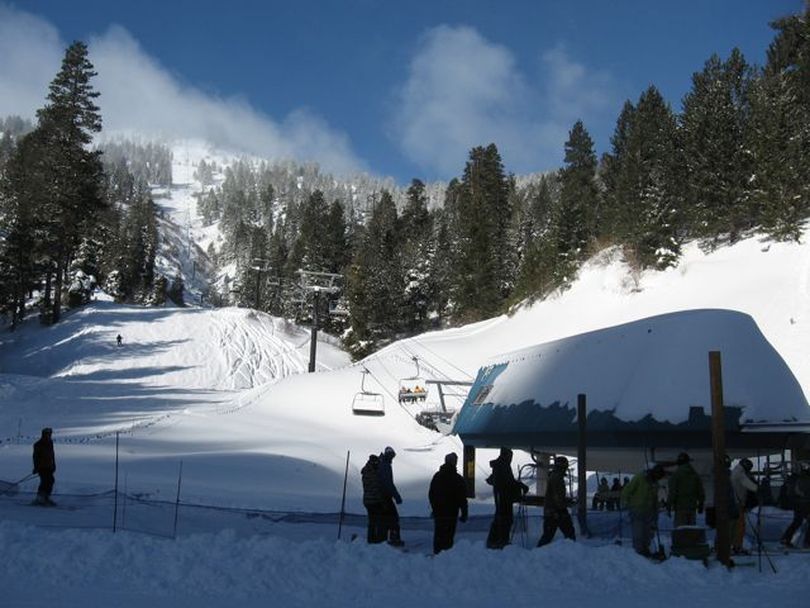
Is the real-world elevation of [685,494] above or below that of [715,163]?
below

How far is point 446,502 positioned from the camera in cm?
1235

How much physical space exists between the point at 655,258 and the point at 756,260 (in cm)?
661

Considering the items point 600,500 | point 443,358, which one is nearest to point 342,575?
point 600,500

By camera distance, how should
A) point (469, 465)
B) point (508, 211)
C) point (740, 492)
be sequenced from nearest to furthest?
point (740, 492) < point (469, 465) < point (508, 211)

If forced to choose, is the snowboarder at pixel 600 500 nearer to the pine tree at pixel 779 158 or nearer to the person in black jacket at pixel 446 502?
the person in black jacket at pixel 446 502

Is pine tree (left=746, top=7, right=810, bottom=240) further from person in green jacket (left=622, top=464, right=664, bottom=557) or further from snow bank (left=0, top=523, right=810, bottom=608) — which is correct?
snow bank (left=0, top=523, right=810, bottom=608)

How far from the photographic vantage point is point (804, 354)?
34781 mm

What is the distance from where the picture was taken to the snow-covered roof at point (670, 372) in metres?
16.7

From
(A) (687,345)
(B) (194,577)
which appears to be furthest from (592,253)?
(B) (194,577)

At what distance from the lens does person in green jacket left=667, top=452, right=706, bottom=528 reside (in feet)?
40.7

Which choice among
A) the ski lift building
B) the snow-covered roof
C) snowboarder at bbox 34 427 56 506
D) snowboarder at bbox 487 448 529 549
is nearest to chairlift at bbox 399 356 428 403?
the ski lift building

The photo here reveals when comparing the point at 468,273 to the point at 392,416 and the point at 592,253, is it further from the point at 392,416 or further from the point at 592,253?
the point at 392,416

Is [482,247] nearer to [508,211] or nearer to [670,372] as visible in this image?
[508,211]

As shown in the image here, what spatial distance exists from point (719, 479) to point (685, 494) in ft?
3.02
